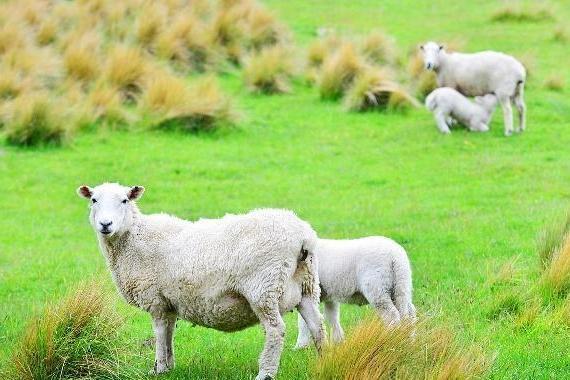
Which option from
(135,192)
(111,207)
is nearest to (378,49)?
(135,192)

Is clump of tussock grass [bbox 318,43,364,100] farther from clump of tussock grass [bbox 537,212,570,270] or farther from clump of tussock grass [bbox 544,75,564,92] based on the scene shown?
clump of tussock grass [bbox 537,212,570,270]

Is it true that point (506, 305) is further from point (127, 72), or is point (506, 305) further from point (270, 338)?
point (127, 72)

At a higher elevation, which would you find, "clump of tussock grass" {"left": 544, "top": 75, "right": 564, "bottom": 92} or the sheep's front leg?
"clump of tussock grass" {"left": 544, "top": 75, "right": 564, "bottom": 92}

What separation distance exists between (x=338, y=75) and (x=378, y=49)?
2.69m

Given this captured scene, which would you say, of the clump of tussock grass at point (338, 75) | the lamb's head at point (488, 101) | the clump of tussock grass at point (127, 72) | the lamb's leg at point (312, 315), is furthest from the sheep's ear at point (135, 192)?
the clump of tussock grass at point (338, 75)

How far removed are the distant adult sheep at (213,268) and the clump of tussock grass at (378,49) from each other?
14.3m

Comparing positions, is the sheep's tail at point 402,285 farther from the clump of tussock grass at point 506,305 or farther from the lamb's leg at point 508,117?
the lamb's leg at point 508,117

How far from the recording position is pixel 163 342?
25.3 feet

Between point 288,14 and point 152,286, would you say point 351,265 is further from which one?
point 288,14

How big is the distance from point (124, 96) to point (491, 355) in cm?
1288

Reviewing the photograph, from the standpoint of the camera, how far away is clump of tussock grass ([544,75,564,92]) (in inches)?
792

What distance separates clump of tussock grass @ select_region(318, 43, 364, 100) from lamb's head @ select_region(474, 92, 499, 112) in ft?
10.2

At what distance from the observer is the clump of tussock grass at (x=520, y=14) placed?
26.9 metres

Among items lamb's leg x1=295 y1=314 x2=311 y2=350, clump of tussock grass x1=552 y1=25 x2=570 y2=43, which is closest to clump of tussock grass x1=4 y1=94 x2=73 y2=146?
lamb's leg x1=295 y1=314 x2=311 y2=350
